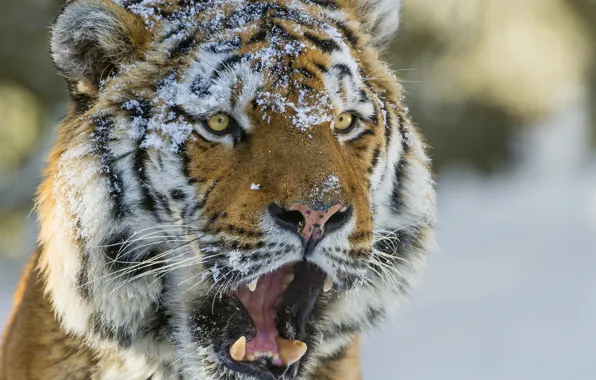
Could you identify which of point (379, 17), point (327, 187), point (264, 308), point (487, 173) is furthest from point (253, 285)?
point (487, 173)

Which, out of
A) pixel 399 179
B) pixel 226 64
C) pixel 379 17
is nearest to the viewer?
pixel 226 64

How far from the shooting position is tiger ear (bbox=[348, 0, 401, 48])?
255 centimetres

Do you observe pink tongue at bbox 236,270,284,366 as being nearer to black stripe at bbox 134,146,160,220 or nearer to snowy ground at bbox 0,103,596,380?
black stripe at bbox 134,146,160,220

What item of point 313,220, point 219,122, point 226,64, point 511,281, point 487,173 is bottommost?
point 511,281

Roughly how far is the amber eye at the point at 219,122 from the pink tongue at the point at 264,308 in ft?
1.23

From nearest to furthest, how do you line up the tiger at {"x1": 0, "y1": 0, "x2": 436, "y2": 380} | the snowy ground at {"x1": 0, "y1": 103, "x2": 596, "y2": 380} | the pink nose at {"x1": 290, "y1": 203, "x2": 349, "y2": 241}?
the pink nose at {"x1": 290, "y1": 203, "x2": 349, "y2": 241}
the tiger at {"x1": 0, "y1": 0, "x2": 436, "y2": 380}
the snowy ground at {"x1": 0, "y1": 103, "x2": 596, "y2": 380}

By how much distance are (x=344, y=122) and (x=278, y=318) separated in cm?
51

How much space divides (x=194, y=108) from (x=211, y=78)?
0.08m

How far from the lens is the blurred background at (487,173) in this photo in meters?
5.22

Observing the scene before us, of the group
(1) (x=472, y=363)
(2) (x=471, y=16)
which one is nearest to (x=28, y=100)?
(1) (x=472, y=363)

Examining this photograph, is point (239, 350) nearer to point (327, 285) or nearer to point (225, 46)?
point (327, 285)

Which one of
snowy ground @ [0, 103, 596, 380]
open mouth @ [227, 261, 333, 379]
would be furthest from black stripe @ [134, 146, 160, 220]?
snowy ground @ [0, 103, 596, 380]

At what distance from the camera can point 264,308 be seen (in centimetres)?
215

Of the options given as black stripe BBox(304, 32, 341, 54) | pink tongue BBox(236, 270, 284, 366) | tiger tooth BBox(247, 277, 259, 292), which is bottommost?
pink tongue BBox(236, 270, 284, 366)
